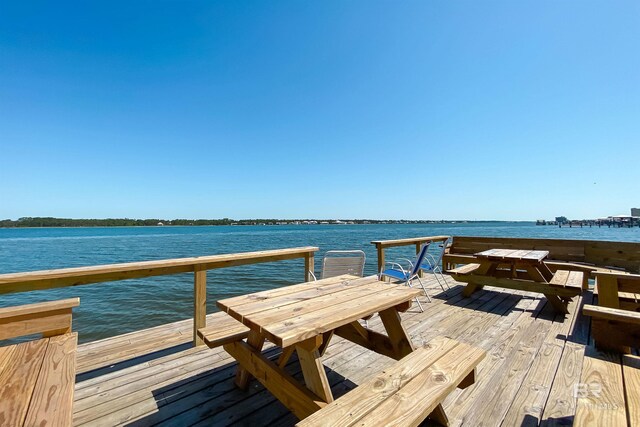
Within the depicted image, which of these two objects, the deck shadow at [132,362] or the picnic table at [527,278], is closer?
the deck shadow at [132,362]

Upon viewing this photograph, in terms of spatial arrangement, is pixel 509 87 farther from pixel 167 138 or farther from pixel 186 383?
pixel 167 138

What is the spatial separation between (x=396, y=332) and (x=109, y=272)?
2275mm

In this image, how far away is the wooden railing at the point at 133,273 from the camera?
172cm

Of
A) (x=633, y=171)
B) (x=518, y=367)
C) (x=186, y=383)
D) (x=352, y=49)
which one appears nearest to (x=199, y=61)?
(x=352, y=49)

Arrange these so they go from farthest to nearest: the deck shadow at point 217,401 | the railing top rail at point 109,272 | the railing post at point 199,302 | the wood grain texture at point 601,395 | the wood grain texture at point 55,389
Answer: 1. the railing post at point 199,302
2. the railing top rail at point 109,272
3. the deck shadow at point 217,401
4. the wood grain texture at point 601,395
5. the wood grain texture at point 55,389

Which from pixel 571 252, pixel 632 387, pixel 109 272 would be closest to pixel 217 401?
pixel 109 272

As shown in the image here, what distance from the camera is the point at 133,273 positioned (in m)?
2.16

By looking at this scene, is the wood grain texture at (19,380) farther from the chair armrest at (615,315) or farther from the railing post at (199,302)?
the chair armrest at (615,315)

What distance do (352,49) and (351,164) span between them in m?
8.36

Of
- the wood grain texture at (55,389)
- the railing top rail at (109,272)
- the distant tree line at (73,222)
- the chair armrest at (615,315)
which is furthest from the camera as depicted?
the distant tree line at (73,222)

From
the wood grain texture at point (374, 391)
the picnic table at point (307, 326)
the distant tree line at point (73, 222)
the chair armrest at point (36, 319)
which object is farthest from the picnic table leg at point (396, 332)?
the distant tree line at point (73, 222)

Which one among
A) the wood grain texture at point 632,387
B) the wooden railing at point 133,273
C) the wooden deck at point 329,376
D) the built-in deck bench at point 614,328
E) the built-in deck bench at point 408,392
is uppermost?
the wooden railing at point 133,273

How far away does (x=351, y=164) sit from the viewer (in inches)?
616

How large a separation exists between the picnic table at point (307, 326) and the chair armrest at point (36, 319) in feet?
2.57
